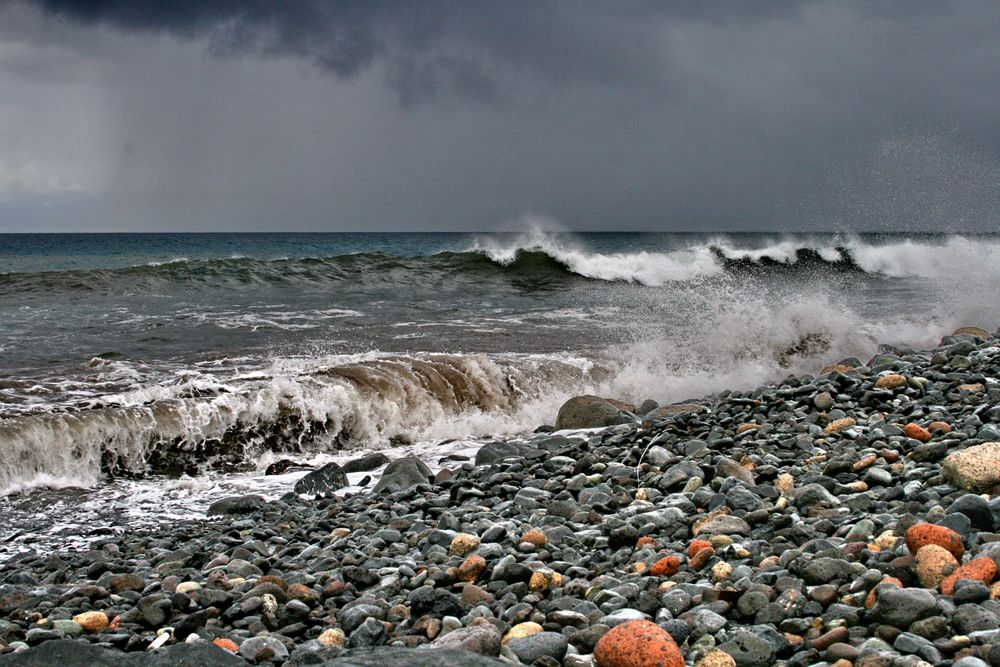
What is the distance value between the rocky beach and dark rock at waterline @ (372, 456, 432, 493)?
19 mm

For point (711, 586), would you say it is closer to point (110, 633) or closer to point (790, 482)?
point (790, 482)

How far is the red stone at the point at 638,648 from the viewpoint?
227 cm

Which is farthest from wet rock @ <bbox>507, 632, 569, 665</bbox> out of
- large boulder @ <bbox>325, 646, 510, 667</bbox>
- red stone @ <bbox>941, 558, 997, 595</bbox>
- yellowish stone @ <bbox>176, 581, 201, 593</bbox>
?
yellowish stone @ <bbox>176, 581, 201, 593</bbox>

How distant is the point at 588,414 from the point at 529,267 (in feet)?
59.5

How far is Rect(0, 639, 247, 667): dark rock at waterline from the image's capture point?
223cm

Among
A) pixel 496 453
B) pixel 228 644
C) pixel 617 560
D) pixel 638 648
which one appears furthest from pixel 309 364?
pixel 638 648

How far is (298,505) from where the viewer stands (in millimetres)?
5367

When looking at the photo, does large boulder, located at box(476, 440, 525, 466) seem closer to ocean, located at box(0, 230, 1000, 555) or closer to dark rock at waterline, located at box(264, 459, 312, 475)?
ocean, located at box(0, 230, 1000, 555)

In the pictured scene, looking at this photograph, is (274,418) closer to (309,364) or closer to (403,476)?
(309,364)

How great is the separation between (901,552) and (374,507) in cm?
300

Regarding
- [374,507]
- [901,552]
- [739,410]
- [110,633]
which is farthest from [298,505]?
[901,552]

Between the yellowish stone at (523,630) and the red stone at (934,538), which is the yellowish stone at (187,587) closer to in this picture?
the yellowish stone at (523,630)

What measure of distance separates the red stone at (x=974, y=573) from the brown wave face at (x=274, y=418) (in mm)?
5712

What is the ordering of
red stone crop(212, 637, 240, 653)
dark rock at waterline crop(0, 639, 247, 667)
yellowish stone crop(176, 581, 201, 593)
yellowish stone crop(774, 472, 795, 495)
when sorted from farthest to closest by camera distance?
yellowish stone crop(774, 472, 795, 495)
yellowish stone crop(176, 581, 201, 593)
red stone crop(212, 637, 240, 653)
dark rock at waterline crop(0, 639, 247, 667)
